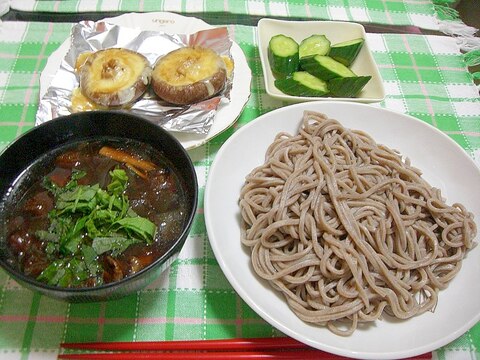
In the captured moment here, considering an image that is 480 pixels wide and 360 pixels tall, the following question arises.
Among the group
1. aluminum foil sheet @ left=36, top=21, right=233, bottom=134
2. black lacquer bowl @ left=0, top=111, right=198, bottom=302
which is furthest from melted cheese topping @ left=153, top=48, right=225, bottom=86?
black lacquer bowl @ left=0, top=111, right=198, bottom=302

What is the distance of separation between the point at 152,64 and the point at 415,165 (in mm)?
1378

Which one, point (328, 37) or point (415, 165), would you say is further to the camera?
point (328, 37)

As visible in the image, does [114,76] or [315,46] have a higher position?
[315,46]

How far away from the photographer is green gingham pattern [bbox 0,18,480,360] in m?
1.38

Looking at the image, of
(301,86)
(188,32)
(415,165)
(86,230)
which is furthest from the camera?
(188,32)

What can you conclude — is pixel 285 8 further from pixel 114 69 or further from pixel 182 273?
pixel 182 273

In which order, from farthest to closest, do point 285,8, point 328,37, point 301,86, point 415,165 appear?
point 285,8
point 328,37
point 301,86
point 415,165

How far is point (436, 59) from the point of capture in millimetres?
2412

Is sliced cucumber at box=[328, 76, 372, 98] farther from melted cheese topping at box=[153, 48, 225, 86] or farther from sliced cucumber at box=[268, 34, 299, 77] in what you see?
melted cheese topping at box=[153, 48, 225, 86]

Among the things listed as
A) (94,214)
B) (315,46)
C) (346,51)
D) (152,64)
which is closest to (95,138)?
(94,214)

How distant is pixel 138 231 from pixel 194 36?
4.19ft

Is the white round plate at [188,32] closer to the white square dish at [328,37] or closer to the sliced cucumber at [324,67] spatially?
the white square dish at [328,37]

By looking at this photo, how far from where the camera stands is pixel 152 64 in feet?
6.82

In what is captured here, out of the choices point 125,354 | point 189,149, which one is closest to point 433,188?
point 189,149
